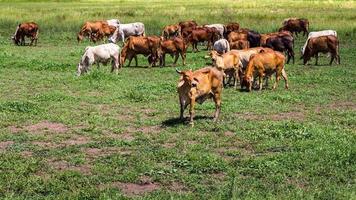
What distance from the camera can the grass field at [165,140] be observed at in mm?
8367

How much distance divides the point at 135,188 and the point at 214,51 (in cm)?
982

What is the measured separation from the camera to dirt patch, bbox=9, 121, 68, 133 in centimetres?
1209

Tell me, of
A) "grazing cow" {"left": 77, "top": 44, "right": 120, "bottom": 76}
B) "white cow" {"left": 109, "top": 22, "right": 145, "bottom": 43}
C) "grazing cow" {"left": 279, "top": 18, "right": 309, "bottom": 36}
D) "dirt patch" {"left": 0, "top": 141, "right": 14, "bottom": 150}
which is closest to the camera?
"dirt patch" {"left": 0, "top": 141, "right": 14, "bottom": 150}

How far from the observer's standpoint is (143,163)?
9484mm

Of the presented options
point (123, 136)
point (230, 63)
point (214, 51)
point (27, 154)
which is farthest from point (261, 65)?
point (27, 154)

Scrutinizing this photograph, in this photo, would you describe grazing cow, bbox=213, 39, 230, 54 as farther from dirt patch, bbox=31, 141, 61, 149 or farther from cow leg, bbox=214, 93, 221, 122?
dirt patch, bbox=31, 141, 61, 149

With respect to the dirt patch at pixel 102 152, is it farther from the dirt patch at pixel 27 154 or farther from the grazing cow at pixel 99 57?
the grazing cow at pixel 99 57

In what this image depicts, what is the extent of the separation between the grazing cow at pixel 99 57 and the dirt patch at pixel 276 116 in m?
8.51

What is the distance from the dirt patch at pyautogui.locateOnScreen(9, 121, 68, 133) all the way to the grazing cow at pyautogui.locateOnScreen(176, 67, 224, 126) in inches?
107

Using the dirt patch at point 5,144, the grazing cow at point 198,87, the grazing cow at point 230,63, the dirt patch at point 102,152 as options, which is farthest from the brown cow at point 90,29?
the dirt patch at point 102,152

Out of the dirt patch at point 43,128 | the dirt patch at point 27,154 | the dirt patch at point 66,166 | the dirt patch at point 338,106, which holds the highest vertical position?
the dirt patch at point 66,166

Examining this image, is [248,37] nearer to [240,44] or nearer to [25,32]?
[240,44]

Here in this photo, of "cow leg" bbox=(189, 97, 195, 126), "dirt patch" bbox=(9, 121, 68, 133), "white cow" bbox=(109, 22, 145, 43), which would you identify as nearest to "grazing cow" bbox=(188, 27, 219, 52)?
"white cow" bbox=(109, 22, 145, 43)

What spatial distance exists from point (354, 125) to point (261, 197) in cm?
562
